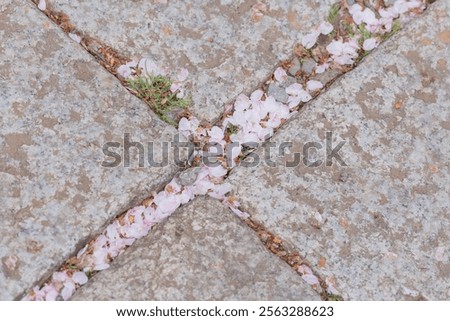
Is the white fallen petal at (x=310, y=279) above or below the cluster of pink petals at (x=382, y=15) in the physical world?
below

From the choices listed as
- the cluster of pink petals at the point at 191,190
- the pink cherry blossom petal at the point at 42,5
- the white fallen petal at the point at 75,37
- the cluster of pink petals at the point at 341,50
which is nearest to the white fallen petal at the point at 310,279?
the cluster of pink petals at the point at 191,190

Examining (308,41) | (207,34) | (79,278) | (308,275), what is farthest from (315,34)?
(79,278)

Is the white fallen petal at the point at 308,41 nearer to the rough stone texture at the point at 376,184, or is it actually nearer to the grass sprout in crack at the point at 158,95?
the rough stone texture at the point at 376,184

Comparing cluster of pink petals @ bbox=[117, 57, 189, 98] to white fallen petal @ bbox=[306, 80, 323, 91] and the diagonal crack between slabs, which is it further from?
white fallen petal @ bbox=[306, 80, 323, 91]

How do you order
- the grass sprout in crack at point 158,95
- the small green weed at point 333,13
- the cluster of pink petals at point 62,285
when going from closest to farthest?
the cluster of pink petals at point 62,285 < the grass sprout in crack at point 158,95 < the small green weed at point 333,13

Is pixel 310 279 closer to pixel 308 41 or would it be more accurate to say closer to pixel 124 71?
pixel 308 41

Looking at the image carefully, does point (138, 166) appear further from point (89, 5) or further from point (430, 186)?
point (430, 186)

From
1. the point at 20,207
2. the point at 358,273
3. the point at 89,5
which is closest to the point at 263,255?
the point at 358,273
